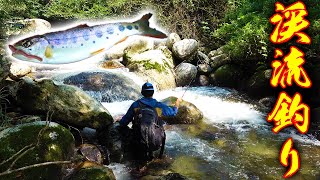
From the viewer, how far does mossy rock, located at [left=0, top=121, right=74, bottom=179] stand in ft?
12.5

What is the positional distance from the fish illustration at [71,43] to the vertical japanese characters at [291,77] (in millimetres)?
4328

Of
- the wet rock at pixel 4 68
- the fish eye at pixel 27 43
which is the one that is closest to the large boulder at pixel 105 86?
the wet rock at pixel 4 68

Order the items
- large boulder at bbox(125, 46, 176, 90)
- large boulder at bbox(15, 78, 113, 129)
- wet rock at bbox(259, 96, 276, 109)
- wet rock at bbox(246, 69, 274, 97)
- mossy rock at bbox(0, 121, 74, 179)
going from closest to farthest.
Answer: mossy rock at bbox(0, 121, 74, 179)
large boulder at bbox(15, 78, 113, 129)
wet rock at bbox(259, 96, 276, 109)
wet rock at bbox(246, 69, 274, 97)
large boulder at bbox(125, 46, 176, 90)

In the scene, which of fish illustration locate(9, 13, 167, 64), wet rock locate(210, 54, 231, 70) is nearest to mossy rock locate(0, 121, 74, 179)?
fish illustration locate(9, 13, 167, 64)

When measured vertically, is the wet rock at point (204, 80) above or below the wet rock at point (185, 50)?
below

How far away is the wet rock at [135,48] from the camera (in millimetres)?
11992

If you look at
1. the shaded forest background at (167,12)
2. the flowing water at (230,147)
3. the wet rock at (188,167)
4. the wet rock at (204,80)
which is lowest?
the wet rock at (188,167)

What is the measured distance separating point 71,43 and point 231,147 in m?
4.97

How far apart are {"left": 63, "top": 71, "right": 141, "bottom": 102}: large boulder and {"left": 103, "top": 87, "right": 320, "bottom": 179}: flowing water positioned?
367 mm

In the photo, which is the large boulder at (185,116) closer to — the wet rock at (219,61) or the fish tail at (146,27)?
the wet rock at (219,61)

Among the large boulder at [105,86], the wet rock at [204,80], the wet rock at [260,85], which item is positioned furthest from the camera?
the wet rock at [204,80]

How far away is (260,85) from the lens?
31.9 feet

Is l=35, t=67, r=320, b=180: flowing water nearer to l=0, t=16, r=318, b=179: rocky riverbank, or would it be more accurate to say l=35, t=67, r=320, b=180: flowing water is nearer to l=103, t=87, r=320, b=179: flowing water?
l=103, t=87, r=320, b=179: flowing water

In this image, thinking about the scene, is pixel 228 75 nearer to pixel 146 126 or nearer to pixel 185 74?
pixel 185 74
